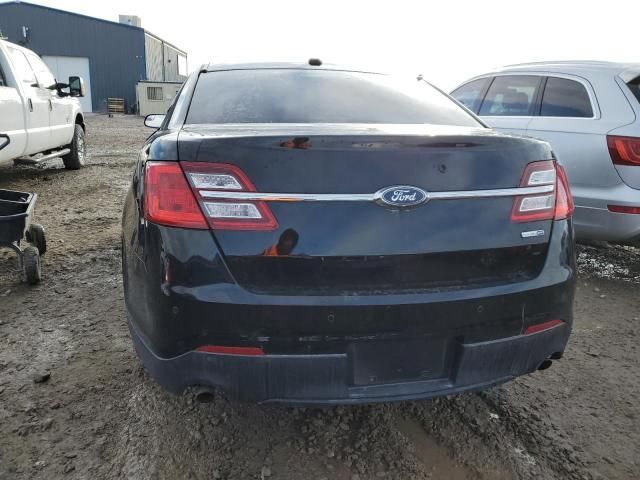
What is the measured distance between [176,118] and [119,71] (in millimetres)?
31101

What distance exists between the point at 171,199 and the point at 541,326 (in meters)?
1.38

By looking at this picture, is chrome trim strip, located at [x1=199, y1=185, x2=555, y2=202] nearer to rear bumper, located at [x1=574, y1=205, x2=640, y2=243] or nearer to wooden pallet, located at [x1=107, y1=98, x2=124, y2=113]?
rear bumper, located at [x1=574, y1=205, x2=640, y2=243]

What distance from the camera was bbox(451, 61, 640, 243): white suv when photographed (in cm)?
360

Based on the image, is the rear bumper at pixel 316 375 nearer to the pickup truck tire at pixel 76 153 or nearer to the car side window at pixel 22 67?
the car side window at pixel 22 67

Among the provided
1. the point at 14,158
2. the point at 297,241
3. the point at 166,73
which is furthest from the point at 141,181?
the point at 166,73

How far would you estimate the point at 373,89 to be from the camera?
2615mm

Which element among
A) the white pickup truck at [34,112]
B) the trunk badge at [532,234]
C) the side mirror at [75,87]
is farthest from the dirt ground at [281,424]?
the side mirror at [75,87]

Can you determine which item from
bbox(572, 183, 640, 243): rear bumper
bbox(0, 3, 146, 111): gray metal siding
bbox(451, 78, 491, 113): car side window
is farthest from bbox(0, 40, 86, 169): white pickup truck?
bbox(0, 3, 146, 111): gray metal siding

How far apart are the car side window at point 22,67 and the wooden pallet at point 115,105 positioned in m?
22.9

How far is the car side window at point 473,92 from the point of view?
207 inches

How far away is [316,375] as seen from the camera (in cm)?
161

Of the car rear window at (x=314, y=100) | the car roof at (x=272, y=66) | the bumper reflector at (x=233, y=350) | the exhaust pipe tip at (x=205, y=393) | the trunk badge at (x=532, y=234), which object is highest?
the car roof at (x=272, y=66)

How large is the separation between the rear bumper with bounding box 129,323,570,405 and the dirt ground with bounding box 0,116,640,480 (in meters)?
0.40

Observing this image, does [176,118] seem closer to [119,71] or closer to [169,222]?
[169,222]
